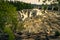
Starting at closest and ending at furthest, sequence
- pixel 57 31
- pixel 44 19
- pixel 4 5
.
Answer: pixel 4 5 < pixel 57 31 < pixel 44 19

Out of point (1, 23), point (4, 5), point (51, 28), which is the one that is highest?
point (4, 5)

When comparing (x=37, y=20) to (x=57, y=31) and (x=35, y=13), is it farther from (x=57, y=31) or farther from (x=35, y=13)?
(x=57, y=31)

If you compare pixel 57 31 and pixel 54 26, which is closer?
pixel 57 31

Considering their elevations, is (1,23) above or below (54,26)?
above

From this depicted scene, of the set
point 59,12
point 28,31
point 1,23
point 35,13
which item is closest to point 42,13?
point 35,13

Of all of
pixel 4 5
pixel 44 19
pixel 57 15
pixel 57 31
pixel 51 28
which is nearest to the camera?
pixel 4 5

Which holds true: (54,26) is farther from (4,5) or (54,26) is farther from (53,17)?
(4,5)

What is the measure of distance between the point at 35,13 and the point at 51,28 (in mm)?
1160

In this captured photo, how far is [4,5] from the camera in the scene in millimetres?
4668

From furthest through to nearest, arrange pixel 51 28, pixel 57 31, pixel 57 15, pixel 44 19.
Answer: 1. pixel 57 15
2. pixel 44 19
3. pixel 51 28
4. pixel 57 31

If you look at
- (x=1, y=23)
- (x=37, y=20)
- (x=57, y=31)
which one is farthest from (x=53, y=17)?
(x=1, y=23)

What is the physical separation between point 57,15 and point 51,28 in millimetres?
1624

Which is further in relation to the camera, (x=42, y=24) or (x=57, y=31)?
(x=42, y=24)

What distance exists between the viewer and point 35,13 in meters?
8.34
